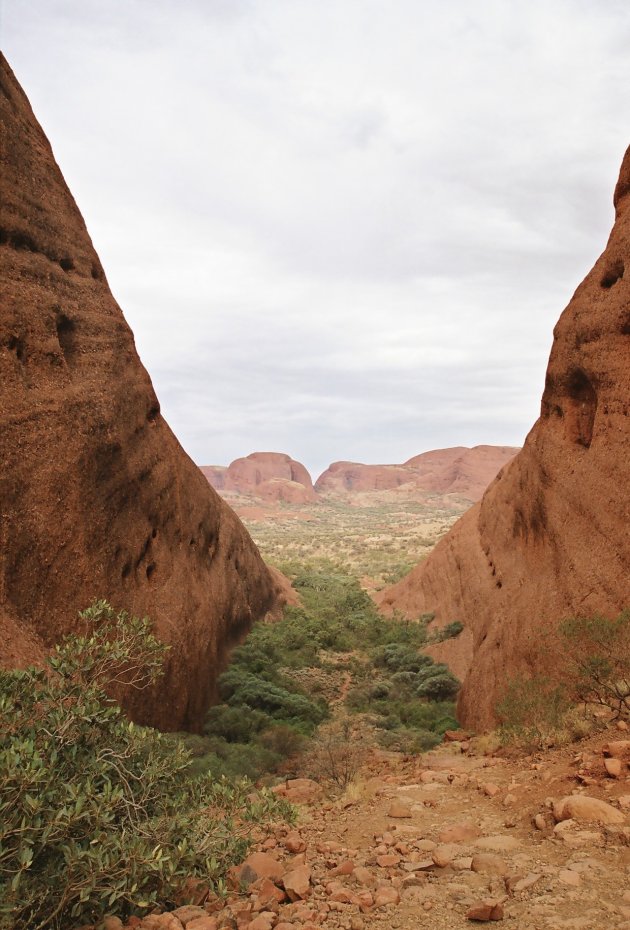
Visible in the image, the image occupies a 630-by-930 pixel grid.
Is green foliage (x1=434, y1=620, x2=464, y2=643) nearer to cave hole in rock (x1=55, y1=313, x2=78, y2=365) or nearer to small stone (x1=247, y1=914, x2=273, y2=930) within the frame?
cave hole in rock (x1=55, y1=313, x2=78, y2=365)

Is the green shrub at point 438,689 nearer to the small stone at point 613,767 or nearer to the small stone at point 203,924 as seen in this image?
the small stone at point 613,767

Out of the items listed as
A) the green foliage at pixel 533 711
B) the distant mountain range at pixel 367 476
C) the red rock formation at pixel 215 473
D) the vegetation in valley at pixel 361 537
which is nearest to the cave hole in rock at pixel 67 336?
the green foliage at pixel 533 711

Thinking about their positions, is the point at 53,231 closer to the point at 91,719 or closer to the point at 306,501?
the point at 91,719

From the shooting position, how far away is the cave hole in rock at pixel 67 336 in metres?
9.15

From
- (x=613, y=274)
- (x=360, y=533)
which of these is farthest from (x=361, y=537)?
(x=613, y=274)

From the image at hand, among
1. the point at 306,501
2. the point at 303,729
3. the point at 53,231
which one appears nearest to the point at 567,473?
the point at 303,729

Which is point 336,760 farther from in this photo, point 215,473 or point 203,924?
point 215,473

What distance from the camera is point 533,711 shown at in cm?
709

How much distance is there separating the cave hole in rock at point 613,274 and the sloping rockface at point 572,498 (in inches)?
0.7

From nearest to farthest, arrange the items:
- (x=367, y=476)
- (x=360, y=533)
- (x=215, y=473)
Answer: (x=360, y=533)
(x=367, y=476)
(x=215, y=473)

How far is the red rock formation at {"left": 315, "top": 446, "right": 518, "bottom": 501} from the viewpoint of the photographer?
117500 millimetres

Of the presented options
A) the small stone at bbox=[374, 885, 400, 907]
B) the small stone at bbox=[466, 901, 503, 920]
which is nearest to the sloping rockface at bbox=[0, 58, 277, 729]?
the small stone at bbox=[374, 885, 400, 907]

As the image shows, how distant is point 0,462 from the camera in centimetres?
689

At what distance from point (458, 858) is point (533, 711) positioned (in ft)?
11.7
